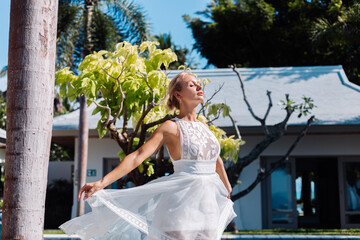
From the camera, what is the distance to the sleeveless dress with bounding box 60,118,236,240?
2.84m

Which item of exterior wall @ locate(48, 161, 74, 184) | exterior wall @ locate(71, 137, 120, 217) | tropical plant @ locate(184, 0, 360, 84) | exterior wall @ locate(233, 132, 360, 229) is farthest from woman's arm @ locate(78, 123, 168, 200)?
tropical plant @ locate(184, 0, 360, 84)

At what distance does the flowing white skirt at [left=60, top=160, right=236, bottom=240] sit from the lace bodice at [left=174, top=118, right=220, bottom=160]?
2.3 inches

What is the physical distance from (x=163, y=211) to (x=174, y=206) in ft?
0.24

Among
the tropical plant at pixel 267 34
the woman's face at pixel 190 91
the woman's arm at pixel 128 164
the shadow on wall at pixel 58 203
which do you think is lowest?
the shadow on wall at pixel 58 203

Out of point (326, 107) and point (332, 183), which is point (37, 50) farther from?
point (332, 183)

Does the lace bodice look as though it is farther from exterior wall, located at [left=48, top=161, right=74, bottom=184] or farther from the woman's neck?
exterior wall, located at [left=48, top=161, right=74, bottom=184]

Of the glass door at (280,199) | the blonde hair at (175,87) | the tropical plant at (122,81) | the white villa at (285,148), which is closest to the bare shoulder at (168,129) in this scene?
the blonde hair at (175,87)

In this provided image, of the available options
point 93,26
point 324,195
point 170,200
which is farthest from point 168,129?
point 324,195

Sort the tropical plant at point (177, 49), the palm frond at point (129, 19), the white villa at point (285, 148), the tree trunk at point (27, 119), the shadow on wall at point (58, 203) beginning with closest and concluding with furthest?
1. the tree trunk at point (27, 119)
2. the white villa at point (285, 148)
3. the palm frond at point (129, 19)
4. the shadow on wall at point (58, 203)
5. the tropical plant at point (177, 49)

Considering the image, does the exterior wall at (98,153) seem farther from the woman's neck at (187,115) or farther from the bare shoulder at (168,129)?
the bare shoulder at (168,129)

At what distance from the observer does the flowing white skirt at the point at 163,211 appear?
2.83m

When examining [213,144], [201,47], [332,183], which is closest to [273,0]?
[201,47]

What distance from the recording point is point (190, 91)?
319cm

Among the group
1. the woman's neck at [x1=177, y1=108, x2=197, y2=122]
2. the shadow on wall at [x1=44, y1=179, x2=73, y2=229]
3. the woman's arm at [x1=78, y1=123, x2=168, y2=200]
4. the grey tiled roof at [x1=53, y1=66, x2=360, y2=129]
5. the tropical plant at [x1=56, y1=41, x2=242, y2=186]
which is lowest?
the shadow on wall at [x1=44, y1=179, x2=73, y2=229]
